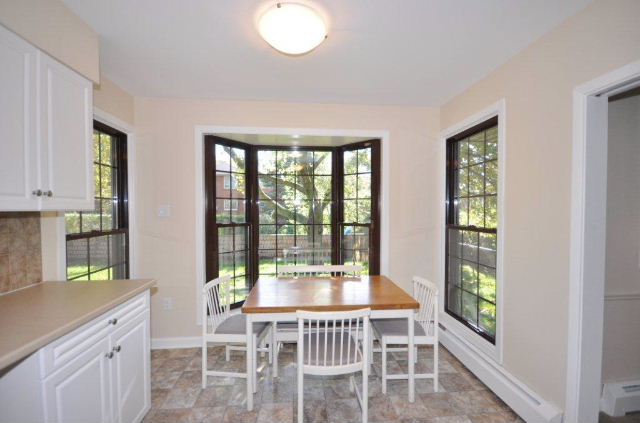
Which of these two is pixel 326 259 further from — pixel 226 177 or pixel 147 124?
pixel 147 124

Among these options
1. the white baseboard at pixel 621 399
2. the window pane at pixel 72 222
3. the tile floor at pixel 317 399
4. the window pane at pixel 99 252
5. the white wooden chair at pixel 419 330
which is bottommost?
the tile floor at pixel 317 399

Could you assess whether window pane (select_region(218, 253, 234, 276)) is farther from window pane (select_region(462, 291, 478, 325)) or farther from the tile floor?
window pane (select_region(462, 291, 478, 325))

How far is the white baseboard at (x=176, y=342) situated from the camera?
300cm

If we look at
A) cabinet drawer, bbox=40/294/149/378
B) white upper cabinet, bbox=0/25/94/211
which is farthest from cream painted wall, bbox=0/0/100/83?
cabinet drawer, bbox=40/294/149/378

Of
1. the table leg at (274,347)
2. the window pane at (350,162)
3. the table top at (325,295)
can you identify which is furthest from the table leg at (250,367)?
the window pane at (350,162)

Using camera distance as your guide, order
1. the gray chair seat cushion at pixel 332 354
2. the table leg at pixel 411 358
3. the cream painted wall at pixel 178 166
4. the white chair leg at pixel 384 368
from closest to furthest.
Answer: the gray chair seat cushion at pixel 332 354 → the table leg at pixel 411 358 → the white chair leg at pixel 384 368 → the cream painted wall at pixel 178 166

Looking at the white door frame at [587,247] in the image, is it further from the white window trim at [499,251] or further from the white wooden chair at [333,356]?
the white wooden chair at [333,356]

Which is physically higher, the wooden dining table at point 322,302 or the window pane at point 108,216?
the window pane at point 108,216

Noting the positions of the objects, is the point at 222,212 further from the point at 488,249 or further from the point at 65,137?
the point at 488,249

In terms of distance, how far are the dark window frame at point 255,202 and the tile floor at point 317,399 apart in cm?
99

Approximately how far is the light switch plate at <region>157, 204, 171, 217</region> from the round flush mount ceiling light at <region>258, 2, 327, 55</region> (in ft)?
6.61

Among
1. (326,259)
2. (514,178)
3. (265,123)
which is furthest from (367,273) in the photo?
(265,123)

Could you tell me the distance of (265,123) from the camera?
3.10m

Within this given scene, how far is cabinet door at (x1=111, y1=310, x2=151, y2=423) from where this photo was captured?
1641 millimetres
